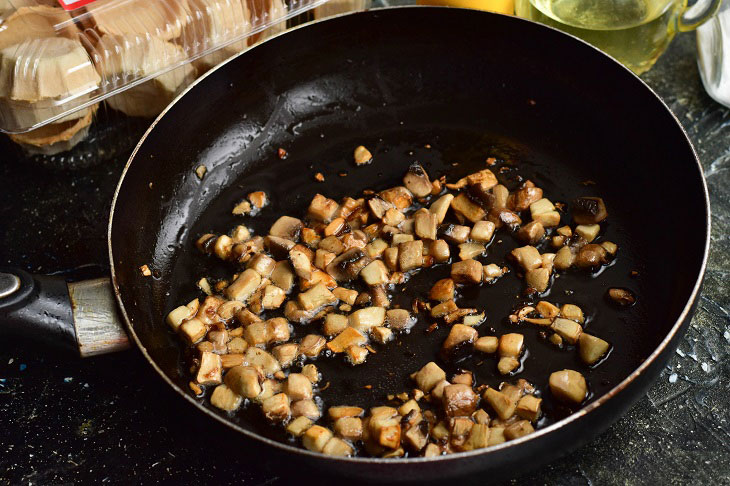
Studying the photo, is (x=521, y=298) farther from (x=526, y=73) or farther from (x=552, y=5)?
(x=552, y=5)

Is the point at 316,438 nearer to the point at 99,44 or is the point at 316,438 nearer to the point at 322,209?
the point at 322,209

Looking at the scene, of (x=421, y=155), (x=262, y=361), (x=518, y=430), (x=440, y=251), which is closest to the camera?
(x=518, y=430)

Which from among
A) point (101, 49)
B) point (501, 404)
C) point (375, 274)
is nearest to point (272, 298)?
point (375, 274)

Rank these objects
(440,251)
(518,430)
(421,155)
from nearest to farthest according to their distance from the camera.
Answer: (518,430) < (440,251) < (421,155)

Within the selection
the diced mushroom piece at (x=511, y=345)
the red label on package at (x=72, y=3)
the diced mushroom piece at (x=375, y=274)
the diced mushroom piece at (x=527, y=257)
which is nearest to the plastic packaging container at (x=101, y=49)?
the red label on package at (x=72, y=3)

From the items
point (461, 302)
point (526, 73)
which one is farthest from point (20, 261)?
point (526, 73)

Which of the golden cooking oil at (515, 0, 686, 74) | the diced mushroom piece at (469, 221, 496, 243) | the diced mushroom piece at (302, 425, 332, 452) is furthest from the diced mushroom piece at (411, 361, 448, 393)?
the golden cooking oil at (515, 0, 686, 74)

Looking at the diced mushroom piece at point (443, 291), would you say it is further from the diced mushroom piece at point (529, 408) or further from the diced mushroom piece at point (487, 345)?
the diced mushroom piece at point (529, 408)

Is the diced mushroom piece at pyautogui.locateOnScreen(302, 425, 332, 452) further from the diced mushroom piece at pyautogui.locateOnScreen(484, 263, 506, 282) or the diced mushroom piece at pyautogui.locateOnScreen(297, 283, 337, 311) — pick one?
the diced mushroom piece at pyautogui.locateOnScreen(484, 263, 506, 282)
